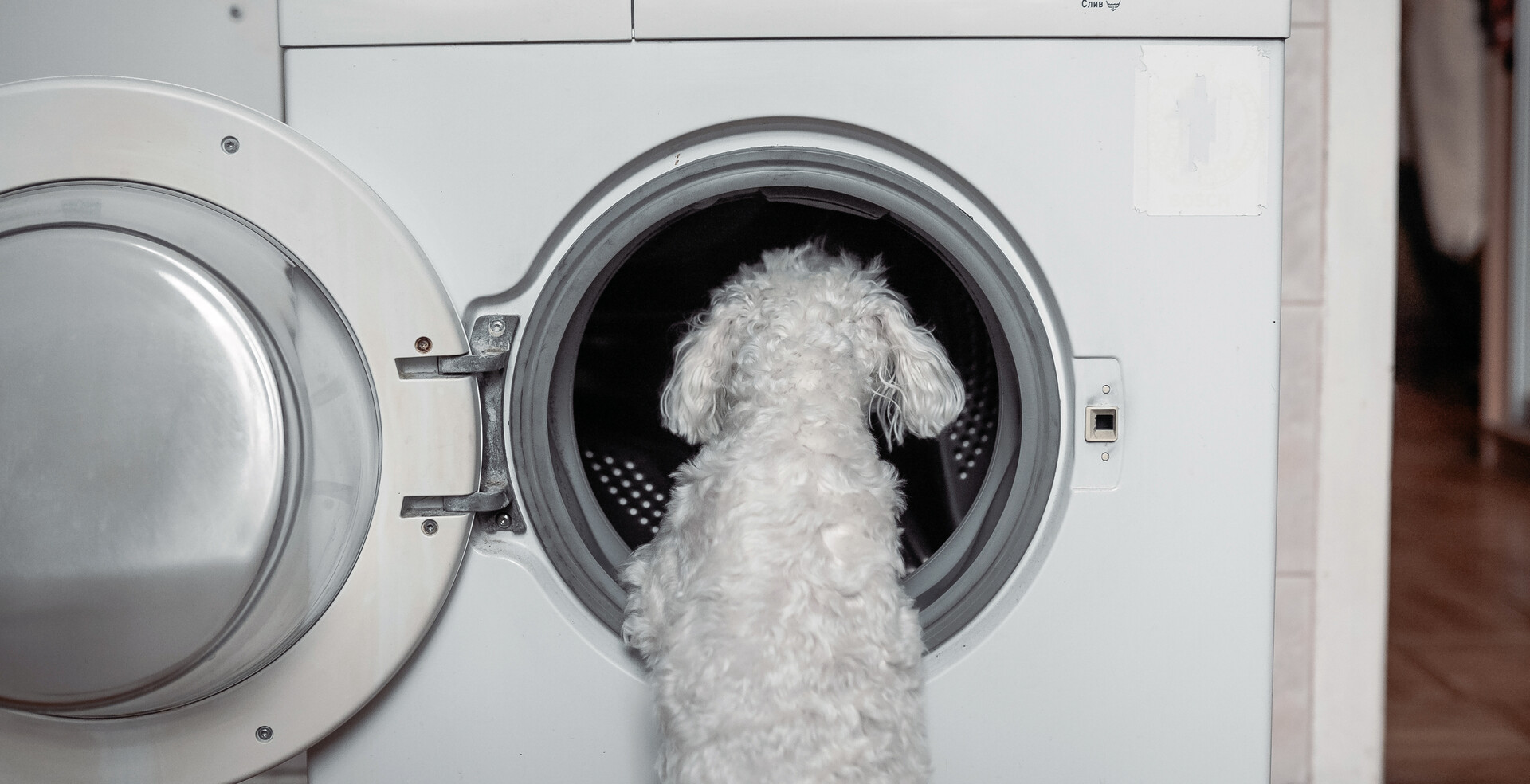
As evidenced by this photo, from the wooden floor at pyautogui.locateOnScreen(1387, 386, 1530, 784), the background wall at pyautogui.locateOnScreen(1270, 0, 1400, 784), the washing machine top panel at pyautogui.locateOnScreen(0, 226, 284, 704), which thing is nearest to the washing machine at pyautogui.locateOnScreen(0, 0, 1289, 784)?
the washing machine top panel at pyautogui.locateOnScreen(0, 226, 284, 704)

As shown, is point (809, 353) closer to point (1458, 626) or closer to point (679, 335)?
point (679, 335)

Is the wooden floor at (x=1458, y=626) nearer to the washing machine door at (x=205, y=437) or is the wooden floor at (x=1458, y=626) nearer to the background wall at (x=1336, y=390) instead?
the background wall at (x=1336, y=390)

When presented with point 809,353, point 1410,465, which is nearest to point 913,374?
point 809,353

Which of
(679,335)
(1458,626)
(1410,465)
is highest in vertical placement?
(679,335)

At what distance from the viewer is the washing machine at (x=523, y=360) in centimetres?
66

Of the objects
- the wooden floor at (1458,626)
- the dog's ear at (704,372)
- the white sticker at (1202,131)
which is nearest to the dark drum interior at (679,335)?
the dog's ear at (704,372)

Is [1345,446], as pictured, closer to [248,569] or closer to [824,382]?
[824,382]

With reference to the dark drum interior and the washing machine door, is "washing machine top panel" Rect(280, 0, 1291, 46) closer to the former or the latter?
the washing machine door

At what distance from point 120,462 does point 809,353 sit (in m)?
0.54

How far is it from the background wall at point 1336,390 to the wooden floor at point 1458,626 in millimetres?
363

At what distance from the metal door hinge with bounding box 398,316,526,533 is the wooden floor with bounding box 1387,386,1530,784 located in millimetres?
A: 1127

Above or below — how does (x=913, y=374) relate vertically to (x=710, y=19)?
below

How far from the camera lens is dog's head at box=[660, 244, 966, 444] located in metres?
0.76

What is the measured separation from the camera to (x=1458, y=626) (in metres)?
1.64
